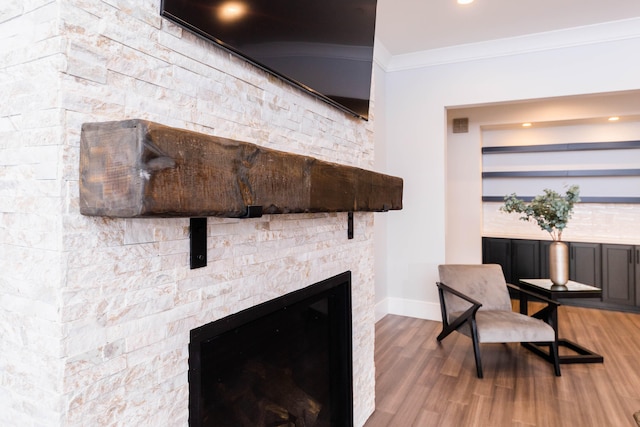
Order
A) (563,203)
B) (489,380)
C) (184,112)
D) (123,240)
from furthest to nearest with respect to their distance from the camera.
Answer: (563,203) → (489,380) → (184,112) → (123,240)

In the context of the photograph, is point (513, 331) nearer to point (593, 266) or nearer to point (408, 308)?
point (408, 308)

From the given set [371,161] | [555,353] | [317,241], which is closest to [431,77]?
[371,161]

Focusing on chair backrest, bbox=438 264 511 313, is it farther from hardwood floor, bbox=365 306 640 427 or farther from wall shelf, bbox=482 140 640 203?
wall shelf, bbox=482 140 640 203

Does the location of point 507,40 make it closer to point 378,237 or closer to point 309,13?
point 378,237

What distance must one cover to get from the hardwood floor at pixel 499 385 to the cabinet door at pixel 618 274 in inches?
31.9

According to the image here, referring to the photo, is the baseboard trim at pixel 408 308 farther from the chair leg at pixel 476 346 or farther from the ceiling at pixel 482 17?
the ceiling at pixel 482 17

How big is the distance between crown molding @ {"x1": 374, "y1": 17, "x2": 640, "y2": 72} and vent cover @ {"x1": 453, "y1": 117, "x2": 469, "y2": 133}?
1.35 m

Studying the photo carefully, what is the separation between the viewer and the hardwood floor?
2.25 metres

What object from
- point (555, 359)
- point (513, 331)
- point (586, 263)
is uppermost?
point (586, 263)

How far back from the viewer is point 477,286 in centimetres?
331

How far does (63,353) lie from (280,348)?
2.67 ft

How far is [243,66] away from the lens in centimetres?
124

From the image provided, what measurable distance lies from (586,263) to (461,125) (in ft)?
7.40

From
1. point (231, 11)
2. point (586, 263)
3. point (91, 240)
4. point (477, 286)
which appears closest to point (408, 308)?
point (477, 286)
